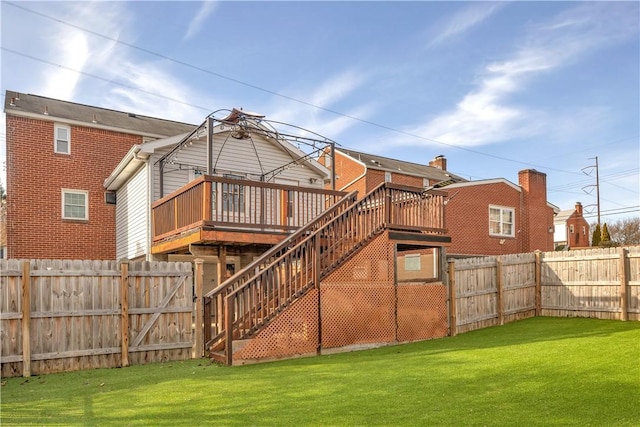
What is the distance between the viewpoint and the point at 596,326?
38.1ft

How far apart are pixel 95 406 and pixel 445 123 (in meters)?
23.0

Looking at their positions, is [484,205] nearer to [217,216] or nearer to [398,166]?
[398,166]

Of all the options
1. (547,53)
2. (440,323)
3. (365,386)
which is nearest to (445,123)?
(547,53)

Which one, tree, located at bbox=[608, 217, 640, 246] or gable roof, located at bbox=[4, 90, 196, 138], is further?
tree, located at bbox=[608, 217, 640, 246]

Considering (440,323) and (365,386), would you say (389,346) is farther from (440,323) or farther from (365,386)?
(365,386)

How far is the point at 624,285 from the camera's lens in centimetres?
1255

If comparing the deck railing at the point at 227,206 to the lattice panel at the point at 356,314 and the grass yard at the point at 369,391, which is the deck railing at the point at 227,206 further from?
the grass yard at the point at 369,391

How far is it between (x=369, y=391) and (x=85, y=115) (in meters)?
16.1

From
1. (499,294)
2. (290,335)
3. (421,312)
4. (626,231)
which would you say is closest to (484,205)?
(499,294)

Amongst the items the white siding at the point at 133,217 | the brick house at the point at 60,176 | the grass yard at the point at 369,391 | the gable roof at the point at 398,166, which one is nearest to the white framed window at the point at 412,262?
the gable roof at the point at 398,166

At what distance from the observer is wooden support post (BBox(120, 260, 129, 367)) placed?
29.4 ft

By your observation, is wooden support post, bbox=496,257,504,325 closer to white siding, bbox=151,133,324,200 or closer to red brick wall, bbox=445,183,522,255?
white siding, bbox=151,133,324,200

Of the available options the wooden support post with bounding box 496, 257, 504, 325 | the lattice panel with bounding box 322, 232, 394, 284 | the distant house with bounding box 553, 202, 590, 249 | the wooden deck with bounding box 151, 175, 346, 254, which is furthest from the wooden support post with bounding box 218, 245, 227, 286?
the distant house with bounding box 553, 202, 590, 249

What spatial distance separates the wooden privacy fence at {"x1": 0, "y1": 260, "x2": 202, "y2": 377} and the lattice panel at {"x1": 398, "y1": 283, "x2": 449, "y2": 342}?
4329mm
